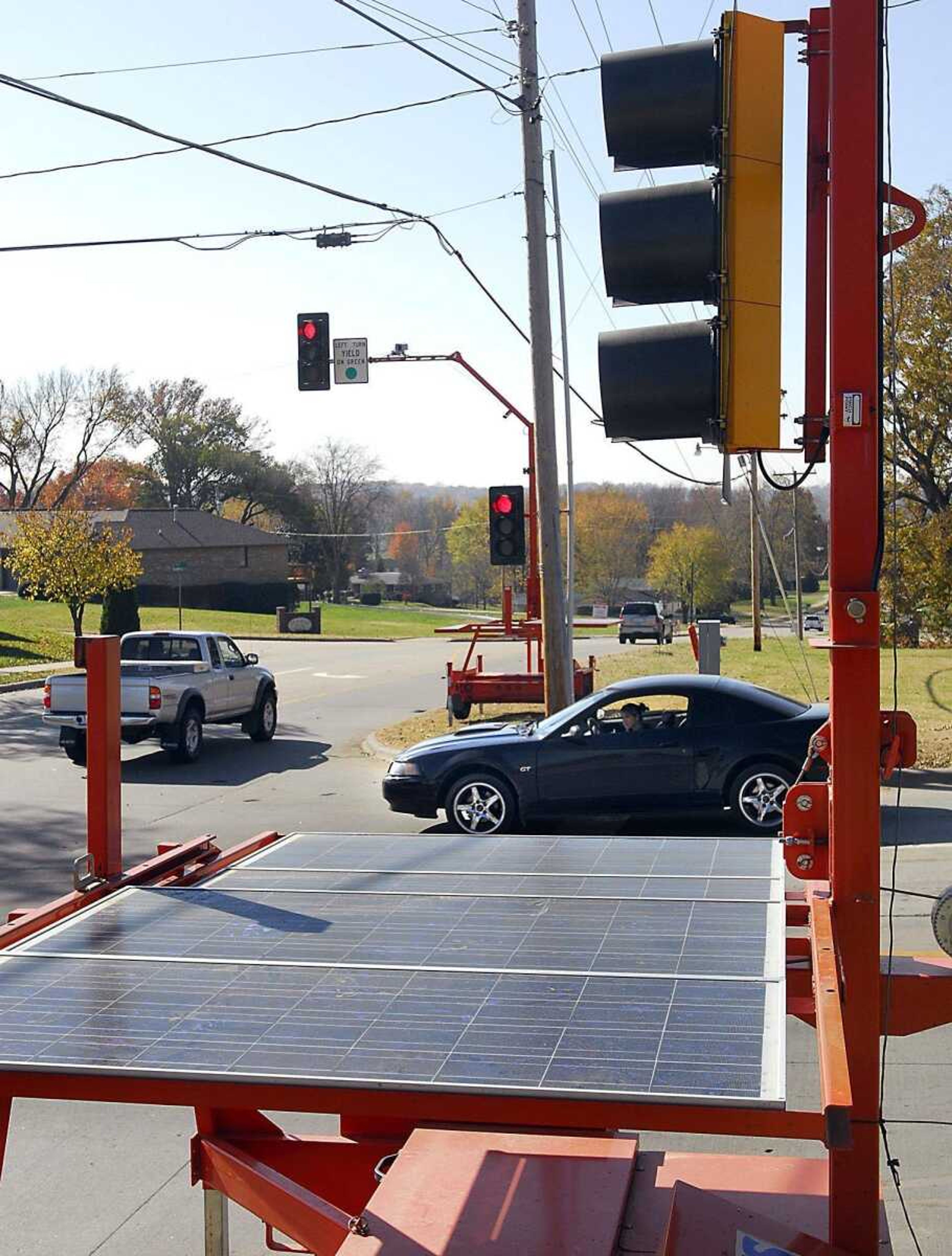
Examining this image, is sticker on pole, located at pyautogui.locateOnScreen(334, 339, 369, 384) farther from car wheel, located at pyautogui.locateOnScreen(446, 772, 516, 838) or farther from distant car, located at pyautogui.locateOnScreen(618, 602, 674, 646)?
distant car, located at pyautogui.locateOnScreen(618, 602, 674, 646)

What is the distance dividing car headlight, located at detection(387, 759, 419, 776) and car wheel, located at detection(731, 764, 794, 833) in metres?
3.00

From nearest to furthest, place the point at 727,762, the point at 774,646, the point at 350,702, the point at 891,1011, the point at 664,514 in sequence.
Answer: the point at 891,1011
the point at 727,762
the point at 350,702
the point at 774,646
the point at 664,514

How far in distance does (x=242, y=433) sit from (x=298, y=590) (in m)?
18.6

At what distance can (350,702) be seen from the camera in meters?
29.1

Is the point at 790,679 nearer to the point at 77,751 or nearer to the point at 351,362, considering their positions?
the point at 351,362

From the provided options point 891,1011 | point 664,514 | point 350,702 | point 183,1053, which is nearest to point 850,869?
point 891,1011

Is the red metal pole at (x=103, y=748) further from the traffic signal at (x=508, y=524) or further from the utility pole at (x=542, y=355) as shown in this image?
the traffic signal at (x=508, y=524)

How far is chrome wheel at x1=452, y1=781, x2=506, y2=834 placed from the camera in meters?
13.0

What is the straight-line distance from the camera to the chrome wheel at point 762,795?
12664 mm

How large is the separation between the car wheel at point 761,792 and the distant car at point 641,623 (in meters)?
45.9

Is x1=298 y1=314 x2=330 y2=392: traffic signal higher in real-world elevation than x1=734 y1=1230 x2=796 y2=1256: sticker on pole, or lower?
higher

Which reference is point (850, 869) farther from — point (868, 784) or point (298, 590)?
point (298, 590)

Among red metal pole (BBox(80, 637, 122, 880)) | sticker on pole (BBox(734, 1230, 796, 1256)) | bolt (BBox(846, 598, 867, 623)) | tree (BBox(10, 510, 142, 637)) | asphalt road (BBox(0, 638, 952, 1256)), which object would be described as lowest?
asphalt road (BBox(0, 638, 952, 1256))

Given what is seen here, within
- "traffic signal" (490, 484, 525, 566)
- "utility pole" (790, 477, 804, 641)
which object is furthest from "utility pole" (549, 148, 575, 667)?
"utility pole" (790, 477, 804, 641)
